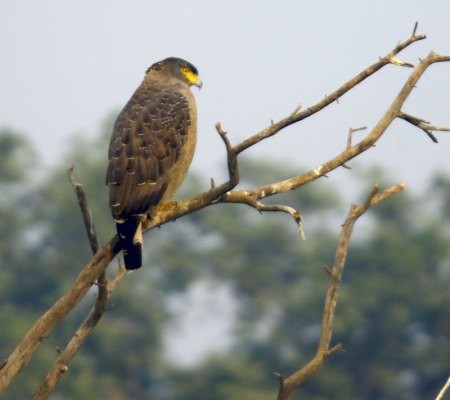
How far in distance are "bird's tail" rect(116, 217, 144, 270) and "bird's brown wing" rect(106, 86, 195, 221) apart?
0.10 metres

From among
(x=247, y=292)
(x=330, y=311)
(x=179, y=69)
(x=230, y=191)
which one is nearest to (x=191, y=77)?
(x=179, y=69)

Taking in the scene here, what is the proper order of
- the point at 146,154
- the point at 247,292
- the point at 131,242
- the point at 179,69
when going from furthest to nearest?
1. the point at 247,292
2. the point at 179,69
3. the point at 146,154
4. the point at 131,242

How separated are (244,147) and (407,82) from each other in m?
1.31

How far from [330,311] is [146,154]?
1998 mm

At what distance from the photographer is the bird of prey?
7.98 metres

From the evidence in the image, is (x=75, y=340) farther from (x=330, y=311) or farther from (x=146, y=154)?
(x=146, y=154)

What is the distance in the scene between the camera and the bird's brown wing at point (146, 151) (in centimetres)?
816

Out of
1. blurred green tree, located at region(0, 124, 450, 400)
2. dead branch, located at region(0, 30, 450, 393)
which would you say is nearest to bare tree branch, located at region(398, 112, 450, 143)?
dead branch, located at region(0, 30, 450, 393)

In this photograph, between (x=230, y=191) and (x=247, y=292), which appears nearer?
(x=230, y=191)

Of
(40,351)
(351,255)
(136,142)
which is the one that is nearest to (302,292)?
(351,255)

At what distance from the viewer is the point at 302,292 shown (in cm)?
4600

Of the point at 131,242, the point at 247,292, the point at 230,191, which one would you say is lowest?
the point at 247,292

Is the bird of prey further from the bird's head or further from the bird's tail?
the bird's head

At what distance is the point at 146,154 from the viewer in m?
8.54
